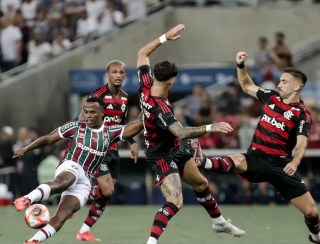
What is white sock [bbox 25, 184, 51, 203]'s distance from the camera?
38.8ft

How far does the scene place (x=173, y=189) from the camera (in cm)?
1279

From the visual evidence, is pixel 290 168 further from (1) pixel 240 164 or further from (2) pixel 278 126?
(1) pixel 240 164

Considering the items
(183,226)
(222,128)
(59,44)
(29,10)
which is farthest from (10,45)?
(222,128)

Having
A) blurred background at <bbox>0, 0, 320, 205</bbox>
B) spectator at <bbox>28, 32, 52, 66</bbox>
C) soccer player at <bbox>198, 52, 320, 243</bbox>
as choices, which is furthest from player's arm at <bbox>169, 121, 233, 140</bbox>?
spectator at <bbox>28, 32, 52, 66</bbox>

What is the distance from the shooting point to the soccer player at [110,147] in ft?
49.1

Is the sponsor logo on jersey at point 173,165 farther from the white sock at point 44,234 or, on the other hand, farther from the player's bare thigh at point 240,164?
the white sock at point 44,234

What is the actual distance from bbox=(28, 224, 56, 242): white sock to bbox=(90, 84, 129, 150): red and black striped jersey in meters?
3.21

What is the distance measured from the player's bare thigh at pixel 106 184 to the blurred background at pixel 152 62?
6354mm

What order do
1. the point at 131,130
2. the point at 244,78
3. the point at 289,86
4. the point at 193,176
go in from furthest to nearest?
the point at 244,78, the point at 193,176, the point at 289,86, the point at 131,130

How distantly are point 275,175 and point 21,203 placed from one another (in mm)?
3440

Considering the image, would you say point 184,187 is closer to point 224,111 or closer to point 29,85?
point 224,111

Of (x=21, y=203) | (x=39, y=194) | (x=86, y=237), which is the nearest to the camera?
(x=21, y=203)

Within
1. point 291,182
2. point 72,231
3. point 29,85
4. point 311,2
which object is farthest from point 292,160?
point 311,2

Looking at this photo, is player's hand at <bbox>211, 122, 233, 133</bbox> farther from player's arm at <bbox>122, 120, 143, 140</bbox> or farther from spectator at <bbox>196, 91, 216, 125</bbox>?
spectator at <bbox>196, 91, 216, 125</bbox>
